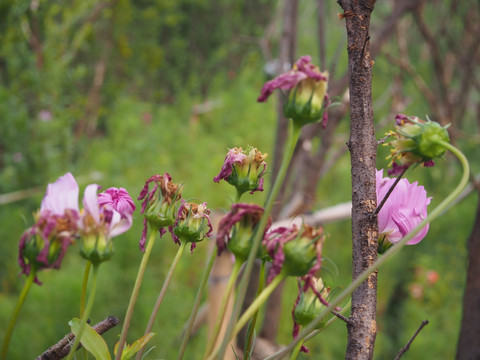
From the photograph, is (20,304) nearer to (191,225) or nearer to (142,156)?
(191,225)

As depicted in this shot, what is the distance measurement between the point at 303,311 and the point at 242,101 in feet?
13.6

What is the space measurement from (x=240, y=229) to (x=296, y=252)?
0.10 ft

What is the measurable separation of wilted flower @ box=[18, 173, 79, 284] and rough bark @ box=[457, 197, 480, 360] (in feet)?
1.61

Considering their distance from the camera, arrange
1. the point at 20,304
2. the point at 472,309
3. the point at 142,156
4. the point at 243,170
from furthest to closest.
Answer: the point at 142,156 → the point at 472,309 → the point at 243,170 → the point at 20,304

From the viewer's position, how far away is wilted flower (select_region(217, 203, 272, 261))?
0.80ft

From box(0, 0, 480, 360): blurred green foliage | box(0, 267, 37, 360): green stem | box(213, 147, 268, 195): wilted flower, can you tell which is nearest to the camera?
box(0, 267, 37, 360): green stem

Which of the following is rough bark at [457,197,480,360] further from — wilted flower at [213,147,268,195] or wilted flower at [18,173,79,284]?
wilted flower at [18,173,79,284]

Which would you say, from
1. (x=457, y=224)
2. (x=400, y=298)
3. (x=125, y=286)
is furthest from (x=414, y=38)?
(x=125, y=286)

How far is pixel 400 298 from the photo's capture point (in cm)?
231

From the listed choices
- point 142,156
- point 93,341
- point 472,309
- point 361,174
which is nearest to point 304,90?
point 361,174

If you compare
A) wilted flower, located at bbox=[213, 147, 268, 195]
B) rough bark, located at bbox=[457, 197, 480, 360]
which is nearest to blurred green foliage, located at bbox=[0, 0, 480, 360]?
wilted flower, located at bbox=[213, 147, 268, 195]

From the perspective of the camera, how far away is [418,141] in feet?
0.88

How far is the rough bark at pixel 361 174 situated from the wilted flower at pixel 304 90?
36 mm

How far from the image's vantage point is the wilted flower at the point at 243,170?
1.06 ft
